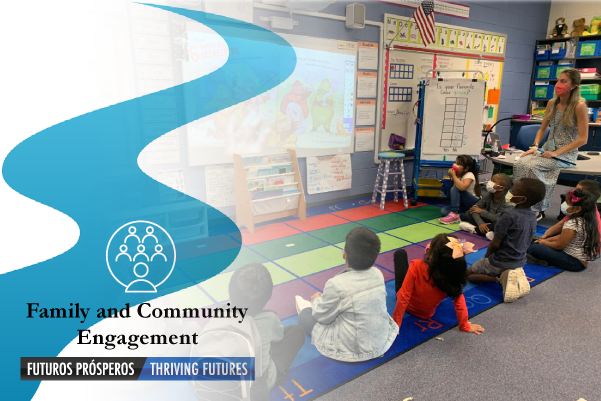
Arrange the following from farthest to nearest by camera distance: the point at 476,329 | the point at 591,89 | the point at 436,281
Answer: the point at 591,89 → the point at 476,329 → the point at 436,281

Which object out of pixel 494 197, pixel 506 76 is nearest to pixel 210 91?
pixel 494 197

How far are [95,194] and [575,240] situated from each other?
3.68 m

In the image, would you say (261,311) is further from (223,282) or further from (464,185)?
(464,185)

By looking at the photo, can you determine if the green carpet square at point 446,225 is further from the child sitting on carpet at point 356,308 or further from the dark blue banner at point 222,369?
the dark blue banner at point 222,369

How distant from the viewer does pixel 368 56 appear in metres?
4.51

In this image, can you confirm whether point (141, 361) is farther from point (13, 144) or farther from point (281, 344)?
point (13, 144)

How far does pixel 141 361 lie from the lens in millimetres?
1730

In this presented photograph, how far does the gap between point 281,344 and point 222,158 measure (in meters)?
2.39

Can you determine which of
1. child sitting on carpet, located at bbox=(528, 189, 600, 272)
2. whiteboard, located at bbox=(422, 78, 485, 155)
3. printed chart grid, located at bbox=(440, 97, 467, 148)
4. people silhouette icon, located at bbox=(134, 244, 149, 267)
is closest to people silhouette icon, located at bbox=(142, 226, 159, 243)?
people silhouette icon, located at bbox=(134, 244, 149, 267)

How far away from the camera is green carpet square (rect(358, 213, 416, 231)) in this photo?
3.80m

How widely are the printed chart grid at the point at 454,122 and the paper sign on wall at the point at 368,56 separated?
966mm

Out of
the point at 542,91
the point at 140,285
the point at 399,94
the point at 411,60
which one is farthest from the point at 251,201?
the point at 542,91

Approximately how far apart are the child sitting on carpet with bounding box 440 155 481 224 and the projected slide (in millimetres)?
1306

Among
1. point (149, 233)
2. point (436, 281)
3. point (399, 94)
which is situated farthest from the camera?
point (399, 94)
